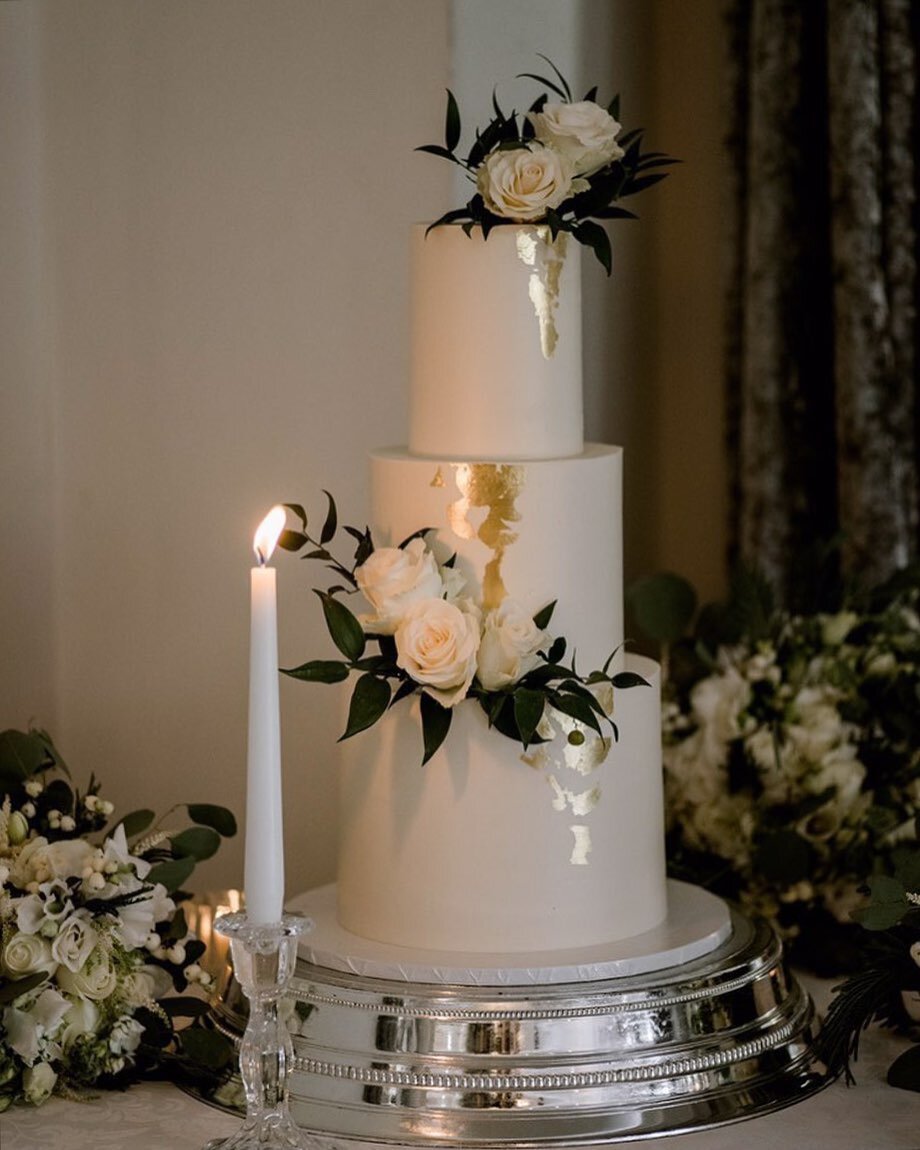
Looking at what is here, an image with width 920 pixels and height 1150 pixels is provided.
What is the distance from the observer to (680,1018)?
43.9 inches

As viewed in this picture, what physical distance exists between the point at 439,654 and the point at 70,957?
33 cm

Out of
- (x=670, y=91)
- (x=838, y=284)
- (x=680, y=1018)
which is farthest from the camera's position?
(x=670, y=91)

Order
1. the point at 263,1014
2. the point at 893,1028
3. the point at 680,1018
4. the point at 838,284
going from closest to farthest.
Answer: the point at 263,1014
the point at 680,1018
the point at 893,1028
the point at 838,284

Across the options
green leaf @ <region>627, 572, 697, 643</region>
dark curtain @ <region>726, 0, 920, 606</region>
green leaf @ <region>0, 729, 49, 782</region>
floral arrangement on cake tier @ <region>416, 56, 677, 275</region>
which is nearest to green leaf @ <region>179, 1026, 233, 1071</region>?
green leaf @ <region>0, 729, 49, 782</region>

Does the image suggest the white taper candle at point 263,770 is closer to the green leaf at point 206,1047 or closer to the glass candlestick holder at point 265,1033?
the glass candlestick holder at point 265,1033

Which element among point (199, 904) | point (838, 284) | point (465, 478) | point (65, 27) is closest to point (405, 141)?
point (65, 27)

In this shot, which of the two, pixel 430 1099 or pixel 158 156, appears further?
pixel 158 156

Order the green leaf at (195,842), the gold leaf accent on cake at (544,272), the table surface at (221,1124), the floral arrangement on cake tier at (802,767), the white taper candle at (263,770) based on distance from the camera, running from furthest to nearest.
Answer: the floral arrangement on cake tier at (802,767)
the green leaf at (195,842)
the gold leaf accent on cake at (544,272)
the table surface at (221,1124)
the white taper candle at (263,770)

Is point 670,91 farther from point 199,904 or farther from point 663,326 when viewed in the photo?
point 199,904

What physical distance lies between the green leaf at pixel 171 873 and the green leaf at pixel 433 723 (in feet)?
0.78

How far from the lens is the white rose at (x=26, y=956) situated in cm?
109

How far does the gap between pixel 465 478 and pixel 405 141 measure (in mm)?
478

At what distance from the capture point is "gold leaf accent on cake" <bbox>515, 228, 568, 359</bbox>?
1.15 m

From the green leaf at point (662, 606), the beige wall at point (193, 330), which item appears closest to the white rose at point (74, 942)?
the beige wall at point (193, 330)
